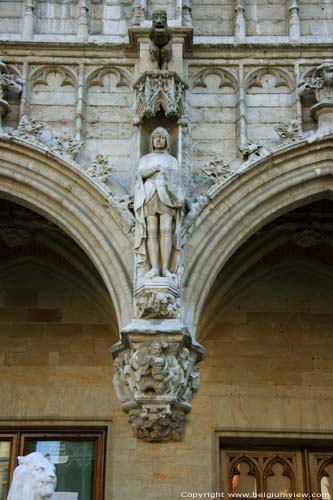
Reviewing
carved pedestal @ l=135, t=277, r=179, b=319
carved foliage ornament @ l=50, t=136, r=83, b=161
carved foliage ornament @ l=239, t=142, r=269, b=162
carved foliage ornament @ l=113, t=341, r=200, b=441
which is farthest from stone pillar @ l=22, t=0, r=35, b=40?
carved foliage ornament @ l=113, t=341, r=200, b=441

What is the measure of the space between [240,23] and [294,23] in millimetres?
588

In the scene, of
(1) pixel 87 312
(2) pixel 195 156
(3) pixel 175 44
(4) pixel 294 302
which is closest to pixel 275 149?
(2) pixel 195 156

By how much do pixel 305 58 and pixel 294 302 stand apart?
2.85m

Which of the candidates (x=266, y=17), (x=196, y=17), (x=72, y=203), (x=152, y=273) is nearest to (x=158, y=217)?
(x=152, y=273)

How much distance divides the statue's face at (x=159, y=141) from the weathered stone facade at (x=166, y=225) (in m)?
0.02

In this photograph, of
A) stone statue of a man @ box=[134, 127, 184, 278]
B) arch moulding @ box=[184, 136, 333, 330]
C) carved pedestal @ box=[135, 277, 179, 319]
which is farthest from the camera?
arch moulding @ box=[184, 136, 333, 330]

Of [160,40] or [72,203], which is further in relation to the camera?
[160,40]

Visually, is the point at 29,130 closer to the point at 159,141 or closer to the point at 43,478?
the point at 159,141

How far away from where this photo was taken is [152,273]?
9578 mm

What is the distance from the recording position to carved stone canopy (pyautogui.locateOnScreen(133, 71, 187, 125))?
10469mm

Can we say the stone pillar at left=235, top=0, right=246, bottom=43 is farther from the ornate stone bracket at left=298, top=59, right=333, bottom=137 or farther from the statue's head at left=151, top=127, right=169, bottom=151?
the statue's head at left=151, top=127, right=169, bottom=151

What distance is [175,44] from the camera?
1109cm

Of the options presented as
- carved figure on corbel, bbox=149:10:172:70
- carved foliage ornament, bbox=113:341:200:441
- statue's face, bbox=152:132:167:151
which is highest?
carved figure on corbel, bbox=149:10:172:70

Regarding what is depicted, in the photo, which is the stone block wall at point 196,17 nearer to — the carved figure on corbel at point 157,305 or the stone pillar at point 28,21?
the stone pillar at point 28,21
